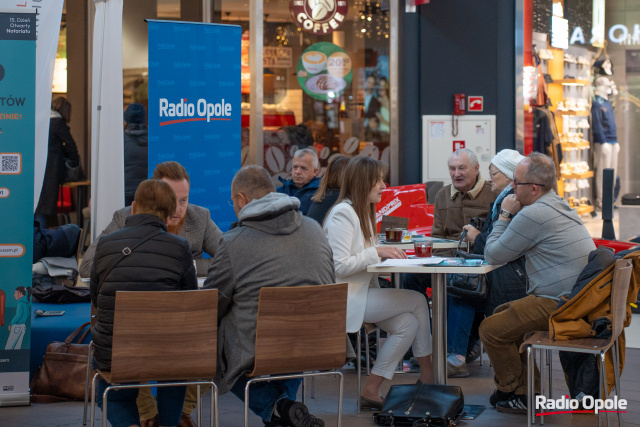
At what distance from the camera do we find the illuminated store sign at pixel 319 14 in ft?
28.2

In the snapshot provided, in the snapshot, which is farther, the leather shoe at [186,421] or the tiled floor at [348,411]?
the tiled floor at [348,411]

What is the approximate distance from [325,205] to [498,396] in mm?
1632

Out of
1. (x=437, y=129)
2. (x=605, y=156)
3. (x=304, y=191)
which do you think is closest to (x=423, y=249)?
(x=304, y=191)

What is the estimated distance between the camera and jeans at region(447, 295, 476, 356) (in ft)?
18.0

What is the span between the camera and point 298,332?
373 centimetres

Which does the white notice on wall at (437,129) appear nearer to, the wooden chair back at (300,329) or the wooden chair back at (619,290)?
the wooden chair back at (619,290)

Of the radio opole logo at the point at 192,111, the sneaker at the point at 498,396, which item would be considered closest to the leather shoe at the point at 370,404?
the sneaker at the point at 498,396

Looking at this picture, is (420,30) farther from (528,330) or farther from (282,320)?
(282,320)

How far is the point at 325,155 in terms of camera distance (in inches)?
344

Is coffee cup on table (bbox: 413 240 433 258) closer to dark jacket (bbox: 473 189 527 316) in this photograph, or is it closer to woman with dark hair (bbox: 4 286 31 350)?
dark jacket (bbox: 473 189 527 316)

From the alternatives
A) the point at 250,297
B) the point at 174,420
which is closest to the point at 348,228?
the point at 250,297

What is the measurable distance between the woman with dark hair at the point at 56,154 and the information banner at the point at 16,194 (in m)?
2.86

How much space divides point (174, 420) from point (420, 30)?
597cm

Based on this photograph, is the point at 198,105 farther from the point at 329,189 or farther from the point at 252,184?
the point at 252,184
